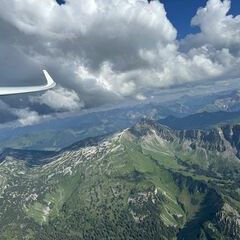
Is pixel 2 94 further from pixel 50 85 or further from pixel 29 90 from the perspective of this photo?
pixel 50 85

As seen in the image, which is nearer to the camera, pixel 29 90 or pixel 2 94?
pixel 2 94

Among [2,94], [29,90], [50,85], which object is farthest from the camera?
[50,85]

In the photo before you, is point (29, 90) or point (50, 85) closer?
point (29, 90)

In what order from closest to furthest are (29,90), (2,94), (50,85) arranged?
(2,94) < (29,90) < (50,85)

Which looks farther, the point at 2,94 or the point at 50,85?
the point at 50,85

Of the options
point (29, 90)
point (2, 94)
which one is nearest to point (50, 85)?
point (29, 90)
